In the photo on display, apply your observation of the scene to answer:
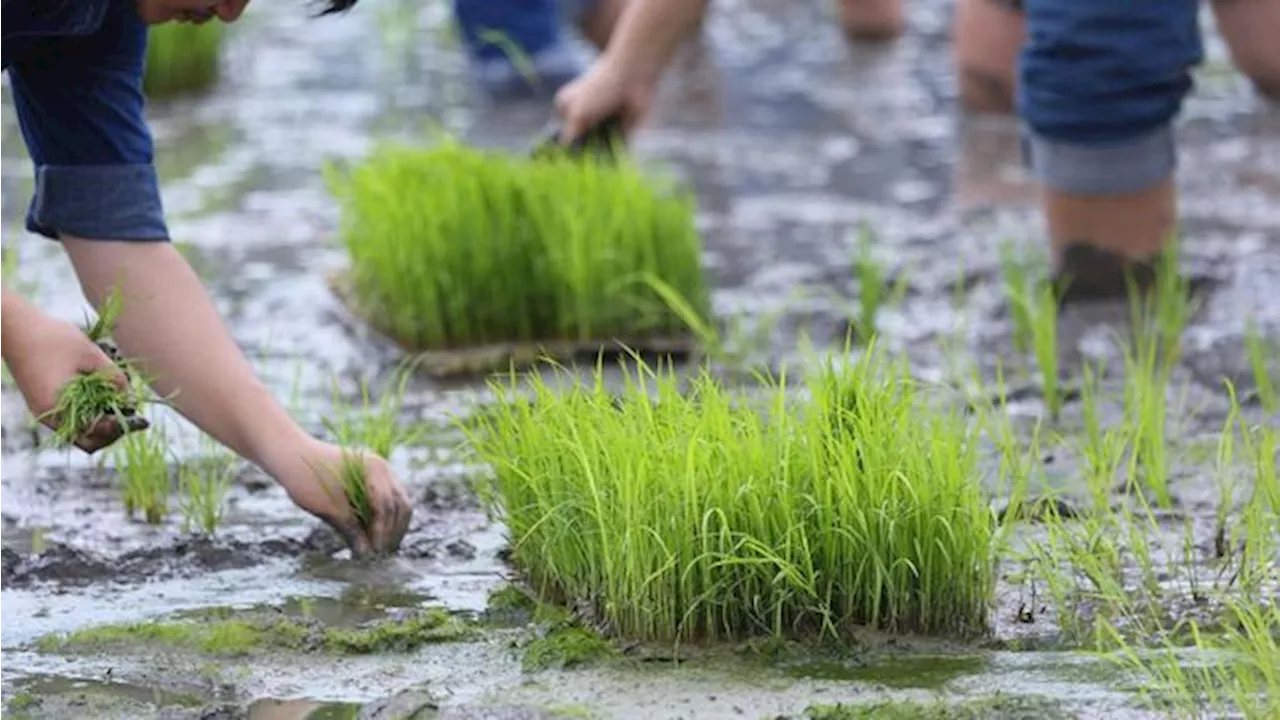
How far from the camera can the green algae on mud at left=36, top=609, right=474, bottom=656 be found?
9.37 ft

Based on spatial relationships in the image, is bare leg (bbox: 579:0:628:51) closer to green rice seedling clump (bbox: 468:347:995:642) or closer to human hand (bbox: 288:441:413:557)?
human hand (bbox: 288:441:413:557)

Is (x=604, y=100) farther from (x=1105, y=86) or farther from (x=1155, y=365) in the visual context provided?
(x=1155, y=365)

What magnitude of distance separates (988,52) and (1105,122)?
213 cm

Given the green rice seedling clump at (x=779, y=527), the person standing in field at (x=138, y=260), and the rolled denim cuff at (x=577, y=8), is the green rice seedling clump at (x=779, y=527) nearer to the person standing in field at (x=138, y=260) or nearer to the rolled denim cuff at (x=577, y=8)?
the person standing in field at (x=138, y=260)

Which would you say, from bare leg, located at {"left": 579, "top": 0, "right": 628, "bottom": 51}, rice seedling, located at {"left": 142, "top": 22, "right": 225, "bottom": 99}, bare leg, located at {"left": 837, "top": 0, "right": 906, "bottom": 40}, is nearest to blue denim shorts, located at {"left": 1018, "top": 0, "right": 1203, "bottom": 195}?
bare leg, located at {"left": 579, "top": 0, "right": 628, "bottom": 51}

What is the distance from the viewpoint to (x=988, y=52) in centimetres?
662

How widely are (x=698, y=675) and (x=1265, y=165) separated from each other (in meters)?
3.80

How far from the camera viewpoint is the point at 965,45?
665 cm

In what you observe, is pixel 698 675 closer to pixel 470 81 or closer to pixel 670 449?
pixel 670 449

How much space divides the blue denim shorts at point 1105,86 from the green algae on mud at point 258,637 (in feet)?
6.41

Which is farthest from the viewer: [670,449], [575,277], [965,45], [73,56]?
[965,45]

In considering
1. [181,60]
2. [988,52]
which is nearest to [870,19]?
[988,52]

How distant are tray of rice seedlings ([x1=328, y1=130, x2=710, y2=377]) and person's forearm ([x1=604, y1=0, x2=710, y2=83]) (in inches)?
8.2

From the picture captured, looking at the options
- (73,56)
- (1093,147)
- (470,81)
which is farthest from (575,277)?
(470,81)
